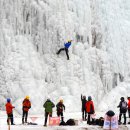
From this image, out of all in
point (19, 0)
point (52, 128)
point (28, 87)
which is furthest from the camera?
point (19, 0)

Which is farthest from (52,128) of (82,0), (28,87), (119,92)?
(82,0)

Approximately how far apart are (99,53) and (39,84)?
5513 mm

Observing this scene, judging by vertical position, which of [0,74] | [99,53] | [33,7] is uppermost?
[33,7]

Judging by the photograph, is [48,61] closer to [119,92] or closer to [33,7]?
[33,7]

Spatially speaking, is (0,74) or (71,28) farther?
(71,28)

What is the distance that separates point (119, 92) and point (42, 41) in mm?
6726

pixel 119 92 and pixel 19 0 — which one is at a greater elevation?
pixel 19 0

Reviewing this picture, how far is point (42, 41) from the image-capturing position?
27.7 meters

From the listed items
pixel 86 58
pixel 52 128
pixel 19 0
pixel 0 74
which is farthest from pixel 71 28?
pixel 52 128

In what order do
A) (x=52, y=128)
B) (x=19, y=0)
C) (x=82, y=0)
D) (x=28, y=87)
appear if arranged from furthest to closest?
(x=82, y=0), (x=19, y=0), (x=28, y=87), (x=52, y=128)

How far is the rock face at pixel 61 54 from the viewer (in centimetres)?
2639

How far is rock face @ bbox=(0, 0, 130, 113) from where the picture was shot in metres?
26.4

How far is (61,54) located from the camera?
92.5 feet

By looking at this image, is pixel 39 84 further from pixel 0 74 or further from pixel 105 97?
pixel 105 97
